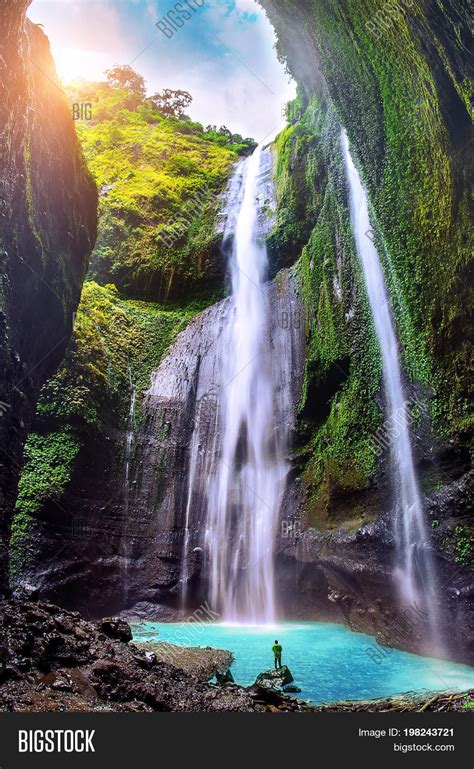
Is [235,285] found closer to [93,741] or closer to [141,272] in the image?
[141,272]

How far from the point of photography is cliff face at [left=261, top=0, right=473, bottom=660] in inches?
374

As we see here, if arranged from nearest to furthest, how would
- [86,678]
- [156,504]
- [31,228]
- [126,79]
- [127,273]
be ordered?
[86,678]
[31,228]
[156,504]
[127,273]
[126,79]

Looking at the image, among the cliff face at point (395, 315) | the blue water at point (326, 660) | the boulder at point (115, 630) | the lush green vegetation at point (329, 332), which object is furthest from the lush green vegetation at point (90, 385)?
the cliff face at point (395, 315)

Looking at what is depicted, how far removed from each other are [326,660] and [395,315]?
8.35 m

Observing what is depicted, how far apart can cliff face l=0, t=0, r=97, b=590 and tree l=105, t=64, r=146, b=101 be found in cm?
2891

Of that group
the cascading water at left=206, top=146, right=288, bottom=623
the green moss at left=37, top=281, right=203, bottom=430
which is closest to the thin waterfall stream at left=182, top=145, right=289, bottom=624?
the cascading water at left=206, top=146, right=288, bottom=623

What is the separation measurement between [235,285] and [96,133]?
15072 millimetres

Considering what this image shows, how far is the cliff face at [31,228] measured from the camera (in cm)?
691

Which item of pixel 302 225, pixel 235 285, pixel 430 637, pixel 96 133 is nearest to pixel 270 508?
pixel 430 637

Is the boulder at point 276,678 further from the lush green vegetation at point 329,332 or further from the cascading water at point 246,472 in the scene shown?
the cascading water at point 246,472

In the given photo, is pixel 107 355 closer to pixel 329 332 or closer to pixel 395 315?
pixel 329 332

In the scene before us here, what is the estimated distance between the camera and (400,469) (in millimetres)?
11680

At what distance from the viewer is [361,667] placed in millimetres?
8477

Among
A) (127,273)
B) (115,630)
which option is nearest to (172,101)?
(127,273)
